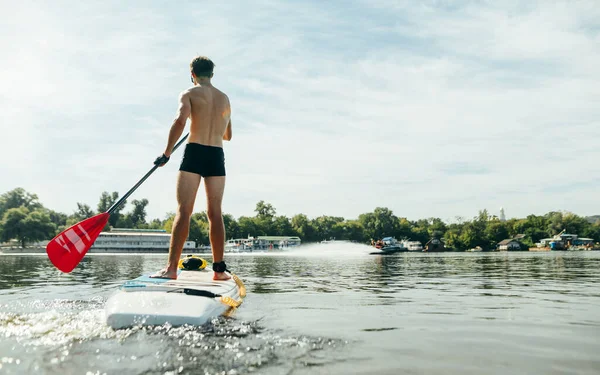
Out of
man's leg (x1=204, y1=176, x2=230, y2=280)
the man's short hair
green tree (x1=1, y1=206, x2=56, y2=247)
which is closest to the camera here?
man's leg (x1=204, y1=176, x2=230, y2=280)

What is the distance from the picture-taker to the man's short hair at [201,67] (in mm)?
7648

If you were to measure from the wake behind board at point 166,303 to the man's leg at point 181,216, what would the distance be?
0.37m

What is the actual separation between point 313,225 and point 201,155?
592ft

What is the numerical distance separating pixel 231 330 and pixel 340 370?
174 cm

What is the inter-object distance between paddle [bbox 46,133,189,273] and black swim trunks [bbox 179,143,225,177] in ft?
2.16

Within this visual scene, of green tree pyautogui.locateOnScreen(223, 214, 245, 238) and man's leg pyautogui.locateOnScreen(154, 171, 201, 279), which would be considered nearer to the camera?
man's leg pyautogui.locateOnScreen(154, 171, 201, 279)

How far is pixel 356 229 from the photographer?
196500 millimetres

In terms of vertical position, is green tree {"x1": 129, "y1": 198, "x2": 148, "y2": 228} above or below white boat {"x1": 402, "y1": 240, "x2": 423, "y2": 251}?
above

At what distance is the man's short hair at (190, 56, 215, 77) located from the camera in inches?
301

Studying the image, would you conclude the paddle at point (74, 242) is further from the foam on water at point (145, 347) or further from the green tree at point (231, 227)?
the green tree at point (231, 227)

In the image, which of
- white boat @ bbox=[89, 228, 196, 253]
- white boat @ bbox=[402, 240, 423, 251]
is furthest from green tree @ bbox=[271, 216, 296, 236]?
white boat @ bbox=[89, 228, 196, 253]

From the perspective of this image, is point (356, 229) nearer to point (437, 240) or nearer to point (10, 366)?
point (437, 240)

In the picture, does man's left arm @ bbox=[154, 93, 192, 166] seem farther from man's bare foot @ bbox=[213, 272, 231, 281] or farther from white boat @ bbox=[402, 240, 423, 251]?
white boat @ bbox=[402, 240, 423, 251]

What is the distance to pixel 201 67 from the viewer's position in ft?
25.1
